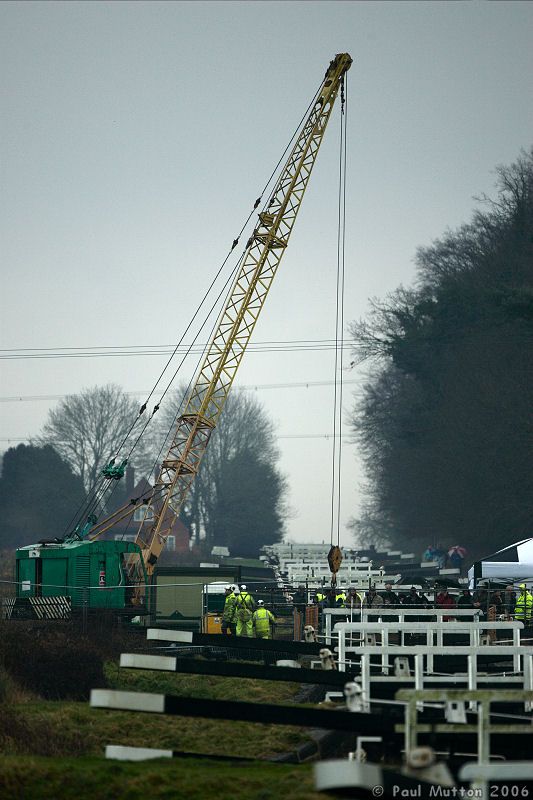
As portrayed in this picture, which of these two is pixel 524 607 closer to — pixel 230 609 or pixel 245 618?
pixel 245 618

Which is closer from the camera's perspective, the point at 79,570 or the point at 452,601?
the point at 452,601

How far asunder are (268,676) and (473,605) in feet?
43.9

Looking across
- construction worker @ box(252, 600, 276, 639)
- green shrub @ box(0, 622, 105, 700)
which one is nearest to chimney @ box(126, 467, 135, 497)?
construction worker @ box(252, 600, 276, 639)

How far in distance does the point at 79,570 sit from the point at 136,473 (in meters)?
74.5

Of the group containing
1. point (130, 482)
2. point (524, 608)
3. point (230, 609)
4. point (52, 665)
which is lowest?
point (52, 665)

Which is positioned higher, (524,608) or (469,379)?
(469,379)

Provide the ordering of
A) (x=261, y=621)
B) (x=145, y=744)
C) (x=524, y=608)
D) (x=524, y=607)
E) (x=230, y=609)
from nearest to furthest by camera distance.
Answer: (x=145, y=744)
(x=261, y=621)
(x=524, y=607)
(x=524, y=608)
(x=230, y=609)

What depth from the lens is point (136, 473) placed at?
372 feet

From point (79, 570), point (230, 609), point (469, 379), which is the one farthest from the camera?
point (469, 379)

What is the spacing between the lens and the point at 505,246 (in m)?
64.2

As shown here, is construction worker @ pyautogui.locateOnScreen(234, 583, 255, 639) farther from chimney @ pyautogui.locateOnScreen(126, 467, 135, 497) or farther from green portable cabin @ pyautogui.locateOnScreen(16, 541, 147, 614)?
chimney @ pyautogui.locateOnScreen(126, 467, 135, 497)

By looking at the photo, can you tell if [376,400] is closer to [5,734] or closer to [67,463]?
[67,463]

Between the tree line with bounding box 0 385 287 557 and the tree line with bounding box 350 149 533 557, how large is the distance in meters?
27.2

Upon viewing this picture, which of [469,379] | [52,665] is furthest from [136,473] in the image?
[52,665]
